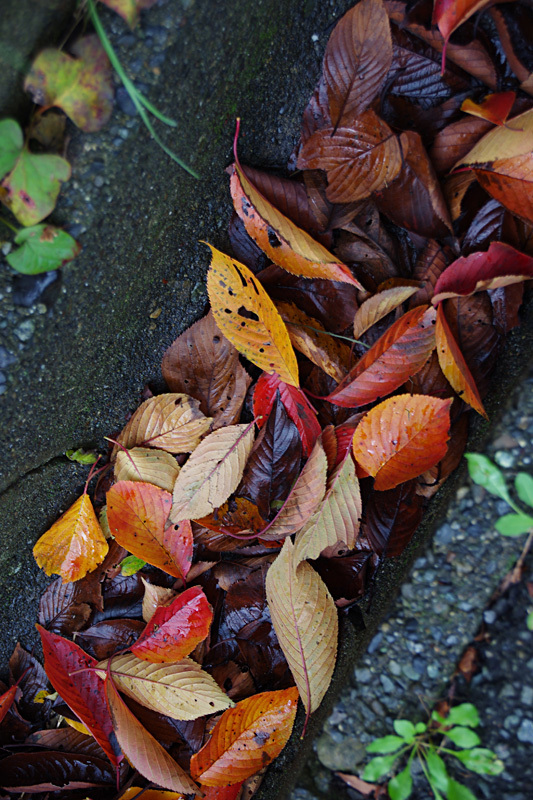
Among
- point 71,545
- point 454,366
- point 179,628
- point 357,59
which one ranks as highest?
point 357,59

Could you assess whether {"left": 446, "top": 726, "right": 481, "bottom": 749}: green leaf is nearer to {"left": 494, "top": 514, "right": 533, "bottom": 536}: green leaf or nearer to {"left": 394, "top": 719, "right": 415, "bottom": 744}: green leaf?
{"left": 394, "top": 719, "right": 415, "bottom": 744}: green leaf

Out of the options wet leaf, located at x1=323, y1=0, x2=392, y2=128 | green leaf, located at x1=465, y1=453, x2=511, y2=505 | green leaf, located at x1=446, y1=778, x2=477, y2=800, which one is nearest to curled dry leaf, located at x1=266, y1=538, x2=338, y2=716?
green leaf, located at x1=446, y1=778, x2=477, y2=800

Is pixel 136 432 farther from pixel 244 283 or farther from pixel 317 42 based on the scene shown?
pixel 317 42

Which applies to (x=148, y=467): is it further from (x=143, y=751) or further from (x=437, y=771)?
(x=437, y=771)

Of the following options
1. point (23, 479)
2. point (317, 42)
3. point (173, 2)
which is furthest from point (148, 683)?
point (317, 42)

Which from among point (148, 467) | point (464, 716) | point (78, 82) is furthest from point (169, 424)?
point (464, 716)

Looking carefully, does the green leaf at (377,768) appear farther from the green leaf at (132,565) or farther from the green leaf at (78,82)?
the green leaf at (78,82)
